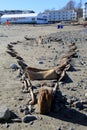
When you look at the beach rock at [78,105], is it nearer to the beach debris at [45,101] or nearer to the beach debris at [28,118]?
the beach debris at [45,101]

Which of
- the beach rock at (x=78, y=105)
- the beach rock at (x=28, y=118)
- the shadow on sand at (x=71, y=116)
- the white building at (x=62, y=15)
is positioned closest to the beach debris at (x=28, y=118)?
the beach rock at (x=28, y=118)

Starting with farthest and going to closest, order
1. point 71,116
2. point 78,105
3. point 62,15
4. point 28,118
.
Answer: point 62,15
point 78,105
point 71,116
point 28,118

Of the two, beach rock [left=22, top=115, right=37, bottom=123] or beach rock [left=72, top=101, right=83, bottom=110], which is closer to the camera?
beach rock [left=22, top=115, right=37, bottom=123]

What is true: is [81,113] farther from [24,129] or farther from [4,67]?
[4,67]

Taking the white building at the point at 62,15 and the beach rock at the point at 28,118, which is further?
the white building at the point at 62,15

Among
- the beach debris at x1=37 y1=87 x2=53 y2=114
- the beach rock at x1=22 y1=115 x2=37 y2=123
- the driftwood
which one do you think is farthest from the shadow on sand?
the beach rock at x1=22 y1=115 x2=37 y2=123

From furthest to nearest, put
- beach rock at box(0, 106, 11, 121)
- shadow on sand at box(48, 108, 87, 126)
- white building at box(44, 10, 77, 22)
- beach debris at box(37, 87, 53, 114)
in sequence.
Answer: white building at box(44, 10, 77, 22) < beach debris at box(37, 87, 53, 114) < shadow on sand at box(48, 108, 87, 126) < beach rock at box(0, 106, 11, 121)

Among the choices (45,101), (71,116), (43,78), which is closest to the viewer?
(45,101)

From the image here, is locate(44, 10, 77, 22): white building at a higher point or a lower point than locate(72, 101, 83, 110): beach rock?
lower

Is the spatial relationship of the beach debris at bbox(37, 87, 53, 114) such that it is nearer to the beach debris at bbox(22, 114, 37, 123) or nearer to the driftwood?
the driftwood

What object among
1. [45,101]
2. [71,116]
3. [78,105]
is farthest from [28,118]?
[78,105]

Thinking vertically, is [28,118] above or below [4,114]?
below

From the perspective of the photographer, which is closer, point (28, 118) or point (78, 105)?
point (28, 118)

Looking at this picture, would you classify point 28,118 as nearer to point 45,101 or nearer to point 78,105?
point 45,101
